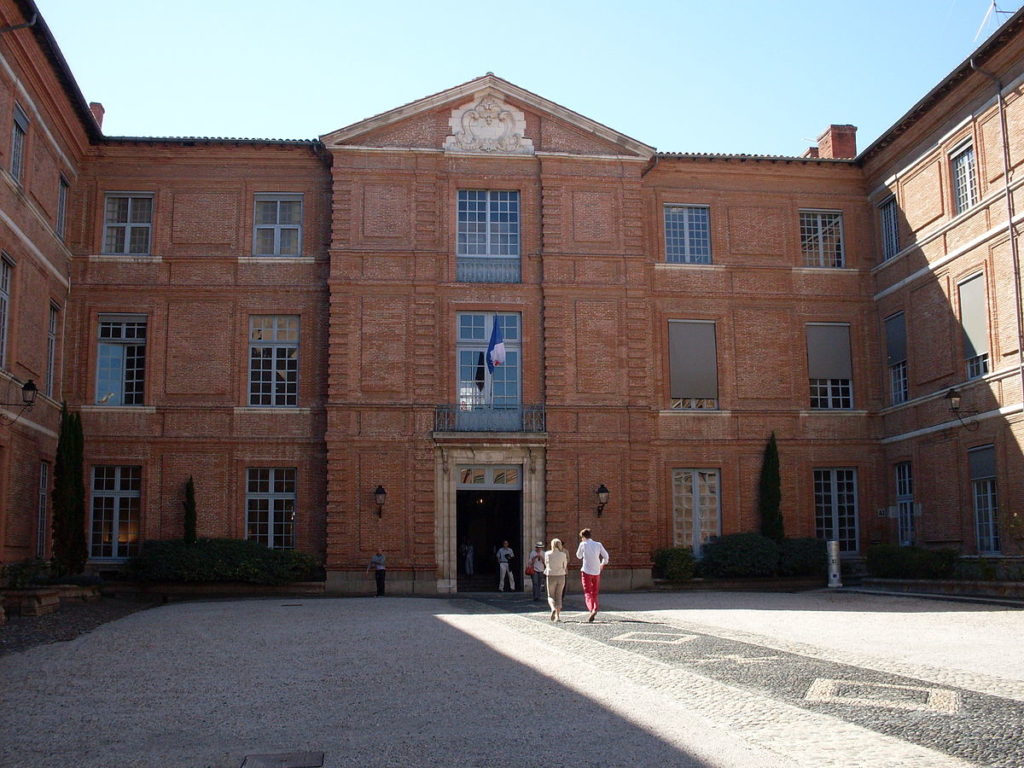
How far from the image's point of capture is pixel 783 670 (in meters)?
10.6

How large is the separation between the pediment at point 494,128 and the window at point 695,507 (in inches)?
331

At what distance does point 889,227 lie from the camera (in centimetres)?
2928

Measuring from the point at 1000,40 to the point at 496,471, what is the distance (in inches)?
577

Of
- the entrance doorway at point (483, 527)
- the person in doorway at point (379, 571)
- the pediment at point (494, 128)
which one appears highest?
the pediment at point (494, 128)

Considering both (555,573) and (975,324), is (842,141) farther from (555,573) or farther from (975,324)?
(555,573)

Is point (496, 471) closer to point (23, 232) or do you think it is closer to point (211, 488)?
point (211, 488)

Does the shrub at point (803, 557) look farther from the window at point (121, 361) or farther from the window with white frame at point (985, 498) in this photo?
the window at point (121, 361)

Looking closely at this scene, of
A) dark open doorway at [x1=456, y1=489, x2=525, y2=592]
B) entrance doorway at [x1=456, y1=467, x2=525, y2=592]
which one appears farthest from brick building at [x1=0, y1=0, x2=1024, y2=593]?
dark open doorway at [x1=456, y1=489, x2=525, y2=592]

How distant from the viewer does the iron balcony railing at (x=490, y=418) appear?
27188 millimetres

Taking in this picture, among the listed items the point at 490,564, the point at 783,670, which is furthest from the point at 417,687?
the point at 490,564

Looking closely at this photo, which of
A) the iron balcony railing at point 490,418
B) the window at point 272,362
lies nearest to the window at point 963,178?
the iron balcony railing at point 490,418

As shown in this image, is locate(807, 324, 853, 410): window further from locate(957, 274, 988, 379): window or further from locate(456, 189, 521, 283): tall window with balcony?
locate(456, 189, 521, 283): tall window with balcony

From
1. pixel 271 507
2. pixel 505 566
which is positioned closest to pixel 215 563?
pixel 271 507

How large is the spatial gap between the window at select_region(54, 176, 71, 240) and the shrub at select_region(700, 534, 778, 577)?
17706 millimetres
